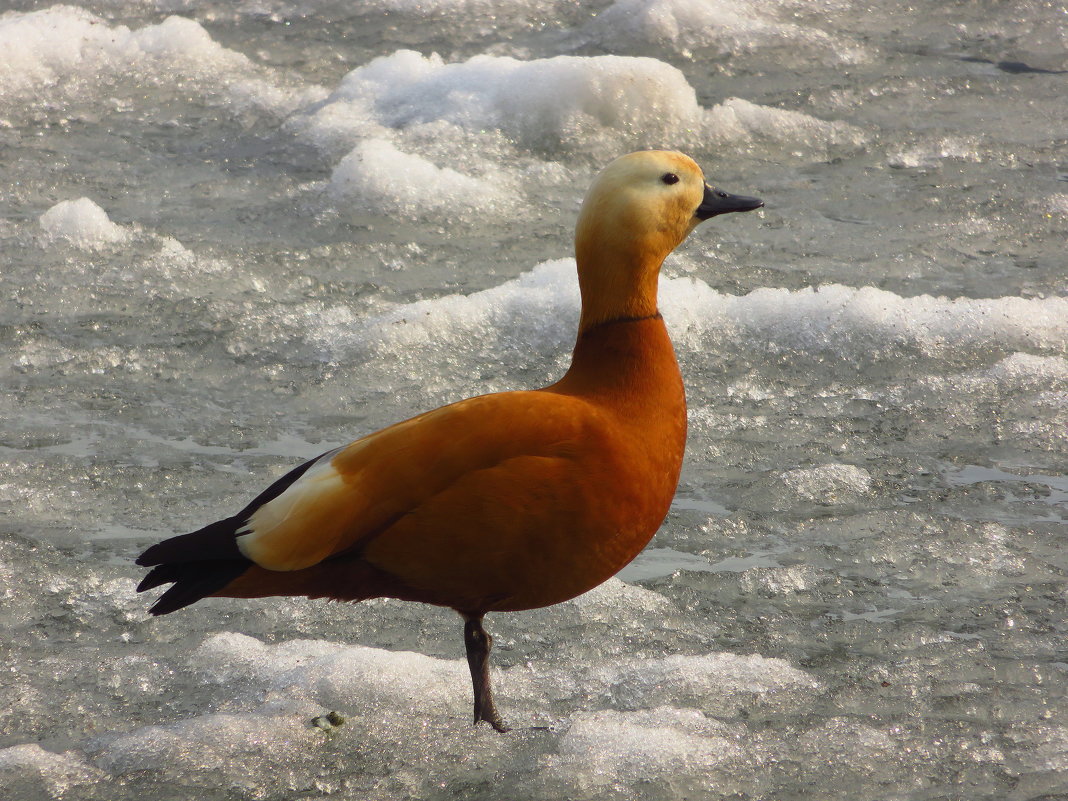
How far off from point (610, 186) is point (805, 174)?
349 centimetres

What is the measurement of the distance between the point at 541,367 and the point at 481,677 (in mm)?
1882

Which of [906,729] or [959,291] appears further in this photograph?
[959,291]

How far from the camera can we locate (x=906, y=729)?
2750mm

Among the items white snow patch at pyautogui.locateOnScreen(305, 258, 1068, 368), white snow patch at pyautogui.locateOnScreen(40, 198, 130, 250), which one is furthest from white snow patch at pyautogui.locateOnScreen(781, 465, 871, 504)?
white snow patch at pyautogui.locateOnScreen(40, 198, 130, 250)

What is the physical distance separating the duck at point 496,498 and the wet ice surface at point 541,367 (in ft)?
1.19

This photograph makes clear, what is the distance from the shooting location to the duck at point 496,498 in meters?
2.59

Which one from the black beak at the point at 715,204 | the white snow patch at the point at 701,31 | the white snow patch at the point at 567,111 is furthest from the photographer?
the white snow patch at the point at 701,31

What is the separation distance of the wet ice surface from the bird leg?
0.20ft

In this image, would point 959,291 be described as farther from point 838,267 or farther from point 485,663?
point 485,663

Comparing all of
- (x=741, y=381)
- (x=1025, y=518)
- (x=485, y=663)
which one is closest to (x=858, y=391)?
(x=741, y=381)

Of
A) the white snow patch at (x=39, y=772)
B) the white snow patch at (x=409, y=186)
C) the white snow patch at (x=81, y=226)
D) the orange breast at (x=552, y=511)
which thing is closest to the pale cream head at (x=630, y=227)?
the orange breast at (x=552, y=511)

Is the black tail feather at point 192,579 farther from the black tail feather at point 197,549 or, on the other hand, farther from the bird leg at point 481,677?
the bird leg at point 481,677

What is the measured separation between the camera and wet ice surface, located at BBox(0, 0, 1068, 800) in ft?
9.06

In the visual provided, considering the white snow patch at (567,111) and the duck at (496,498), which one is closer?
the duck at (496,498)
